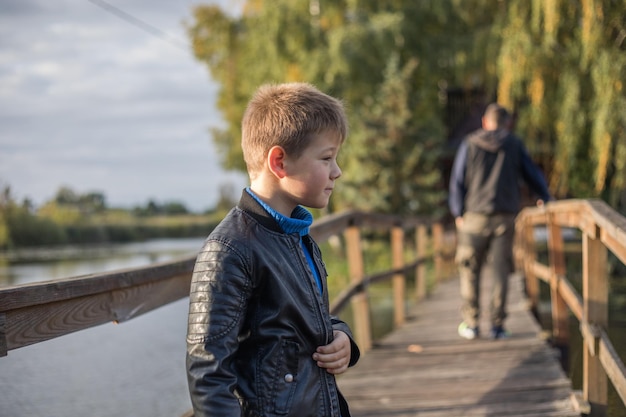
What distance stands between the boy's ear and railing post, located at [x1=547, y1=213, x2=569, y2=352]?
14.8ft

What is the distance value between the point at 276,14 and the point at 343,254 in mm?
6262

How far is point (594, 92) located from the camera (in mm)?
11461

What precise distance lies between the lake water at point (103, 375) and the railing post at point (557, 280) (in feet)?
9.47

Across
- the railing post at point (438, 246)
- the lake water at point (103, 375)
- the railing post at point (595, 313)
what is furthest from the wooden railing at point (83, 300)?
the railing post at point (438, 246)

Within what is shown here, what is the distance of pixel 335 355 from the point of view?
1934 mm

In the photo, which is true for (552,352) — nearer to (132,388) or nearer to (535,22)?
(132,388)

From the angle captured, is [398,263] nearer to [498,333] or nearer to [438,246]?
[498,333]

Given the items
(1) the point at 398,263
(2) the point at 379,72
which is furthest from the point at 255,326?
(2) the point at 379,72

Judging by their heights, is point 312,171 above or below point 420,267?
above

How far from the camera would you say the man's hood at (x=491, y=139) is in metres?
5.59

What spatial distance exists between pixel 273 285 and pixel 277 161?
30cm

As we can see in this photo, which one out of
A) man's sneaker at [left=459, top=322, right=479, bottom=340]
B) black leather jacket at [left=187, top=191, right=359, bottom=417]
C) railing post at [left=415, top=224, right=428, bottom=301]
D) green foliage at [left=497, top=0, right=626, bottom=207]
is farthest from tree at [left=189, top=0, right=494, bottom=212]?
black leather jacket at [left=187, top=191, right=359, bottom=417]

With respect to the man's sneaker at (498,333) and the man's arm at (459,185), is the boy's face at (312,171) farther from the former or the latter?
the man's sneaker at (498,333)

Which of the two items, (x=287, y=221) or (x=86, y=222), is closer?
(x=287, y=221)
